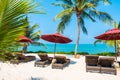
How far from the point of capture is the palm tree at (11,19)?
227cm

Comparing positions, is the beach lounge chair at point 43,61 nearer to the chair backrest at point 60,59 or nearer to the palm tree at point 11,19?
the chair backrest at point 60,59

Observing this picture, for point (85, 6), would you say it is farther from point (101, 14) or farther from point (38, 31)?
point (38, 31)

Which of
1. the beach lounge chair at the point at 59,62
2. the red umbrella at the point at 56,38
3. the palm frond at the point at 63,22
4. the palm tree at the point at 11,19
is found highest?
the palm frond at the point at 63,22

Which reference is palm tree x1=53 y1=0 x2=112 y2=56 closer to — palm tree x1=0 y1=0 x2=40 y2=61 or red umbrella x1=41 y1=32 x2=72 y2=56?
red umbrella x1=41 y1=32 x2=72 y2=56

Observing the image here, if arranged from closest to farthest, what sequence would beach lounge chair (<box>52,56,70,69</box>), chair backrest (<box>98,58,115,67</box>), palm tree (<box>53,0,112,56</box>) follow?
chair backrest (<box>98,58,115,67</box>)
beach lounge chair (<box>52,56,70,69</box>)
palm tree (<box>53,0,112,56</box>)

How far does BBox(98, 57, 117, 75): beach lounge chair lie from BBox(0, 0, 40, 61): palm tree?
735 centimetres

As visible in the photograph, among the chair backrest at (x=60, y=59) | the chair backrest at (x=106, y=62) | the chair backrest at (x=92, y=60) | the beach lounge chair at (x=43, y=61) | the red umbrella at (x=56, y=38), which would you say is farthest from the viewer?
the red umbrella at (x=56, y=38)

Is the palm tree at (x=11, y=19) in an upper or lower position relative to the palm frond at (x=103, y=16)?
lower

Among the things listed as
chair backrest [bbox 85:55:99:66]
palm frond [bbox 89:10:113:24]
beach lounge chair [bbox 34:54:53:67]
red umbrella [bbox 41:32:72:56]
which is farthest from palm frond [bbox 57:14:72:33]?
chair backrest [bbox 85:55:99:66]

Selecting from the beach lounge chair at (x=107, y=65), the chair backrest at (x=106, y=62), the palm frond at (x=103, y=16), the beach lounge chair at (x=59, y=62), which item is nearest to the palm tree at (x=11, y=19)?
the beach lounge chair at (x=107, y=65)

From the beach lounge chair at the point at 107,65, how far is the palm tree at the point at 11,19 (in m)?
7.35

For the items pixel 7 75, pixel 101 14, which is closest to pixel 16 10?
pixel 7 75

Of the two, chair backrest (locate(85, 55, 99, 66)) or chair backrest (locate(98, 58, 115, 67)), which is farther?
chair backrest (locate(85, 55, 99, 66))

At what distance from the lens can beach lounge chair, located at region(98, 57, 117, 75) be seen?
9.08 m
